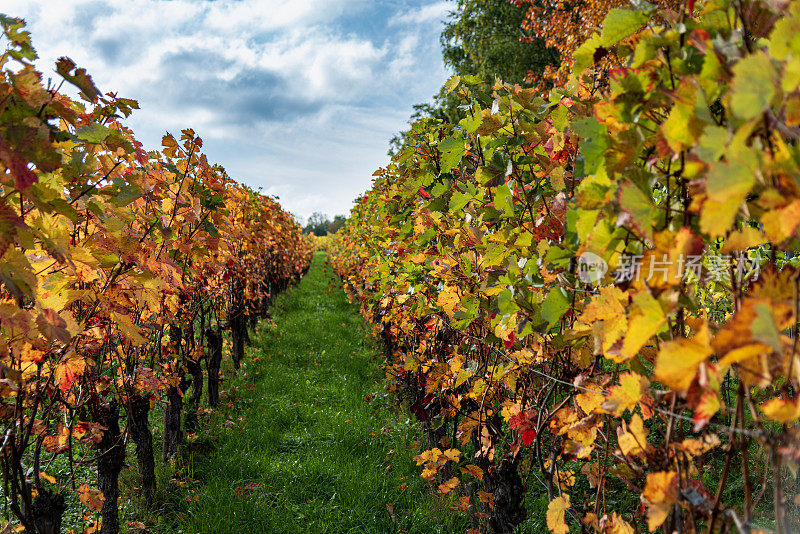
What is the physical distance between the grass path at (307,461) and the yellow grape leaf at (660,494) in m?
2.83

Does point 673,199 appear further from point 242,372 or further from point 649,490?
point 242,372

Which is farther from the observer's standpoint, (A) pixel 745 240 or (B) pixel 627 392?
(B) pixel 627 392

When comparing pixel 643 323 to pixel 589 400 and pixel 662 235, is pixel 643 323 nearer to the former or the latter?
pixel 662 235

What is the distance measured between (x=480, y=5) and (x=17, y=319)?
1952 centimetres

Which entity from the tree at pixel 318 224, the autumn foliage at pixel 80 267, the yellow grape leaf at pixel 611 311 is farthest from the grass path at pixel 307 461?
the tree at pixel 318 224

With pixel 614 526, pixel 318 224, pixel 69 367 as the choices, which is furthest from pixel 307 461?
pixel 318 224

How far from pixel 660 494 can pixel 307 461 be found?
408 cm

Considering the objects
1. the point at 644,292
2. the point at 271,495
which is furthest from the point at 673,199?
the point at 271,495

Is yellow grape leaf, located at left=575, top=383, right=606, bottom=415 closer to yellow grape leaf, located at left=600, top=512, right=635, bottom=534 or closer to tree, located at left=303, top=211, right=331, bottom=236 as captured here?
yellow grape leaf, located at left=600, top=512, right=635, bottom=534

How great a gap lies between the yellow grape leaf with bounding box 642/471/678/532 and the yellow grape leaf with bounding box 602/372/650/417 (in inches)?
5.9

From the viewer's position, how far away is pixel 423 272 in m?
3.26

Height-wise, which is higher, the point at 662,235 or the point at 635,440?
the point at 662,235

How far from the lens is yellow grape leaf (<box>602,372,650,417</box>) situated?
3.20 ft

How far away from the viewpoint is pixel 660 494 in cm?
89
